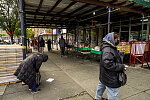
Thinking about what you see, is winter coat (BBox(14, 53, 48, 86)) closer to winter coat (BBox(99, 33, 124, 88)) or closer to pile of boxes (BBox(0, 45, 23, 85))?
pile of boxes (BBox(0, 45, 23, 85))

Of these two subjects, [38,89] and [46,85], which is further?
[46,85]

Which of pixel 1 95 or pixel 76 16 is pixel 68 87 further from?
pixel 76 16

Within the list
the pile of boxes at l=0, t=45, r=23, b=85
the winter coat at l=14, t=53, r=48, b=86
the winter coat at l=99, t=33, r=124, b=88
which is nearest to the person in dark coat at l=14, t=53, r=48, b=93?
the winter coat at l=14, t=53, r=48, b=86

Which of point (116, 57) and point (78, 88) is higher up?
point (116, 57)

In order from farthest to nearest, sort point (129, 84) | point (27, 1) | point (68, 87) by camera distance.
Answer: point (27, 1) → point (129, 84) → point (68, 87)

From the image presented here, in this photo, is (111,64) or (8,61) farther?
(8,61)

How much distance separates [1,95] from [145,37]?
9.99 metres

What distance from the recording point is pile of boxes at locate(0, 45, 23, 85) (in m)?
3.63

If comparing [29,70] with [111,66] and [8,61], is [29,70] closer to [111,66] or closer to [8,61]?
[8,61]

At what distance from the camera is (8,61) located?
3.70 metres

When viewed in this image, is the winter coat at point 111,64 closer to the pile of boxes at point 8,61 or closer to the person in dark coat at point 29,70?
the person in dark coat at point 29,70

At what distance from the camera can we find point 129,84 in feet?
12.7

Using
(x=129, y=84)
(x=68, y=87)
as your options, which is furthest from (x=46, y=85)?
(x=129, y=84)

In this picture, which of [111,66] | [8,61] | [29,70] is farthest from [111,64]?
[8,61]
